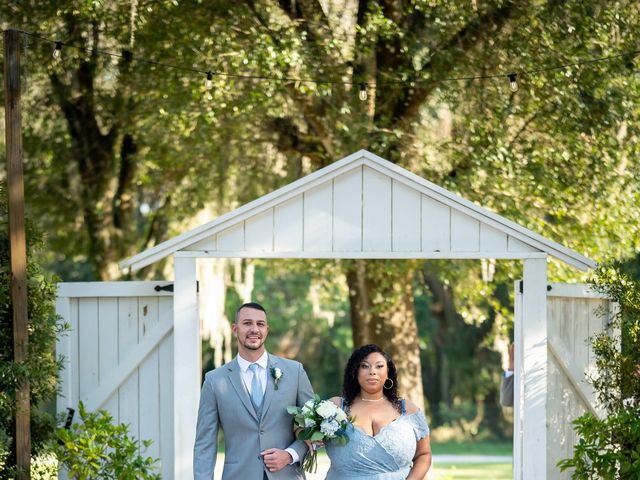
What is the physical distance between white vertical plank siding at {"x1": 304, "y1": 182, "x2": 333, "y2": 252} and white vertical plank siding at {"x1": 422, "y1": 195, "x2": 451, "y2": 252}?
64cm

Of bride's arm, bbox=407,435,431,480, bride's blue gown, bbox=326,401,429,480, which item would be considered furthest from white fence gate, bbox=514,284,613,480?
bride's blue gown, bbox=326,401,429,480

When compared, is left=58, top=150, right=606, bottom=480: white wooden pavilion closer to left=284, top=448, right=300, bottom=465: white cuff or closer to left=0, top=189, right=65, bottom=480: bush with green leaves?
left=0, top=189, right=65, bottom=480: bush with green leaves

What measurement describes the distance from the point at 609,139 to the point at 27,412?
5945mm

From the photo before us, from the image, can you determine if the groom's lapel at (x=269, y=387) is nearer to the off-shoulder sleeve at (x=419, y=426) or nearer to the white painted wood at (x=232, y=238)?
the off-shoulder sleeve at (x=419, y=426)

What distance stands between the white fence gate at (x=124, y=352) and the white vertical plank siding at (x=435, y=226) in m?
→ 1.82

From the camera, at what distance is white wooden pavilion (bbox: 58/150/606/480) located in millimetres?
7160

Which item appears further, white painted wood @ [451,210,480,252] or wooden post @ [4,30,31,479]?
white painted wood @ [451,210,480,252]

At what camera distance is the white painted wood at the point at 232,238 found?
284 inches

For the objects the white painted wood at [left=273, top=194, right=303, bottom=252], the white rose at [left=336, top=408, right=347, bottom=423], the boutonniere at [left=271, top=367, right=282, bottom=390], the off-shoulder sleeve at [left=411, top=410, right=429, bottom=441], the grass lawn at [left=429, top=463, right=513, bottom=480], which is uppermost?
the white painted wood at [left=273, top=194, right=303, bottom=252]

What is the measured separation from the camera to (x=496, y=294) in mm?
19047

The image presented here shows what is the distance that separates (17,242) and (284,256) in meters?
1.78

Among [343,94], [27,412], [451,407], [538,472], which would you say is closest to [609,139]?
[343,94]

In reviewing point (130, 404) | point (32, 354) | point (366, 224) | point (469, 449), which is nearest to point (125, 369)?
point (130, 404)

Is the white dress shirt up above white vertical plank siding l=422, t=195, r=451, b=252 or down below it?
below
